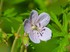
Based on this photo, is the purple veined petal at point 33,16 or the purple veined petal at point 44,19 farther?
the purple veined petal at point 44,19

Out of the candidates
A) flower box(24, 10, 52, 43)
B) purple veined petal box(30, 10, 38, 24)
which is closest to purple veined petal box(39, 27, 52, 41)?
flower box(24, 10, 52, 43)

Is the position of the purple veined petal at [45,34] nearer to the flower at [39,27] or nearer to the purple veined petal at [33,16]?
the flower at [39,27]

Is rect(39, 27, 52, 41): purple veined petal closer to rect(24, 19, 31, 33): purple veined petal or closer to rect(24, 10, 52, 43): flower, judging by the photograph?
rect(24, 10, 52, 43): flower

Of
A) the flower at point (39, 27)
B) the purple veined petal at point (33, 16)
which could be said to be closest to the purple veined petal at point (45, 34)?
the flower at point (39, 27)

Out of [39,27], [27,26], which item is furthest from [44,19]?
[27,26]

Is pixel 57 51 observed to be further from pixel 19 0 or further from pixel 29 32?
pixel 19 0

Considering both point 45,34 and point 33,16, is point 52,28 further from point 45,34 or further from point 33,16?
point 33,16

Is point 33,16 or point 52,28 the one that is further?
point 52,28
